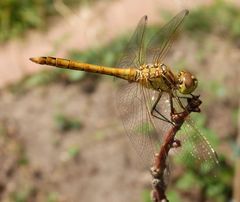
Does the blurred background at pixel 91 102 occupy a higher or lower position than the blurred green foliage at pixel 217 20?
lower

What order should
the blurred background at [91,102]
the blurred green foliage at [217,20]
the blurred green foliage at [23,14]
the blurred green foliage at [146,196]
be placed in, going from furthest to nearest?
1. the blurred green foliage at [23,14]
2. the blurred green foliage at [217,20]
3. the blurred background at [91,102]
4. the blurred green foliage at [146,196]

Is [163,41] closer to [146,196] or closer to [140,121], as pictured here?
[140,121]

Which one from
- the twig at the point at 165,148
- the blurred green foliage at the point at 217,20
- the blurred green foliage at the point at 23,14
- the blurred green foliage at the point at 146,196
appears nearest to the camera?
A: the twig at the point at 165,148

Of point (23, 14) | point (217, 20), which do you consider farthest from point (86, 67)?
point (23, 14)

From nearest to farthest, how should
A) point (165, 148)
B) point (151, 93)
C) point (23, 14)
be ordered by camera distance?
point (165, 148) → point (151, 93) → point (23, 14)

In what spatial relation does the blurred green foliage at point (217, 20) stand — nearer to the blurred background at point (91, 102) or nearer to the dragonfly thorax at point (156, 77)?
the blurred background at point (91, 102)

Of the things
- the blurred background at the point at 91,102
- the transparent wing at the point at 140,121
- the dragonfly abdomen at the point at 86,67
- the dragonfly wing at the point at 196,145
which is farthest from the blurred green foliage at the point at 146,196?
the dragonfly wing at the point at 196,145
